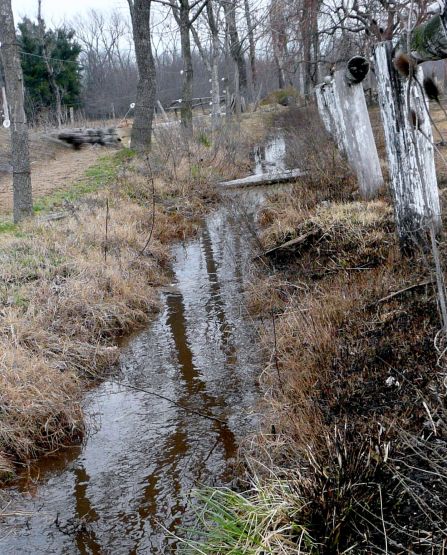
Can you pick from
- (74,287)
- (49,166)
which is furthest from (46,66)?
(74,287)

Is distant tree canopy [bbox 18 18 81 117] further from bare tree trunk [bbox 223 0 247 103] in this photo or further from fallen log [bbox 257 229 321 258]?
fallen log [bbox 257 229 321 258]

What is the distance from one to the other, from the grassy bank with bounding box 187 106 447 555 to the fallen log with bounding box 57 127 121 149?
673 inches

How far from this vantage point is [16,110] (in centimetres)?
998

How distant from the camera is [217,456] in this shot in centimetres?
439

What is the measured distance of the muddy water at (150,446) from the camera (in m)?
3.74

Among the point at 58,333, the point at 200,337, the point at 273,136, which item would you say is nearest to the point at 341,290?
the point at 200,337

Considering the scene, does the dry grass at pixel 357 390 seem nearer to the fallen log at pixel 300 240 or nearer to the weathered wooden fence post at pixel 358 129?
the fallen log at pixel 300 240

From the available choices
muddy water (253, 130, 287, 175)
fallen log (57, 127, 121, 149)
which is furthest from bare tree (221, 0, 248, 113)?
fallen log (57, 127, 121, 149)

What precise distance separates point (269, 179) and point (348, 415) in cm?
898

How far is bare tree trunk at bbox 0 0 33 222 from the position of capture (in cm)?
970

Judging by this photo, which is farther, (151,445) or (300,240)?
(300,240)

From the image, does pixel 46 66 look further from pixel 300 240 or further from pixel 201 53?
pixel 300 240

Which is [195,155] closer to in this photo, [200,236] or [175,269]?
[200,236]

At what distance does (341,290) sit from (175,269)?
403 cm
